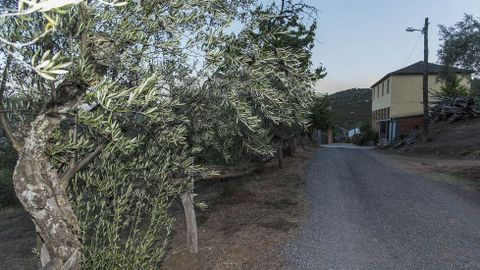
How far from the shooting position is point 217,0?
4.08m

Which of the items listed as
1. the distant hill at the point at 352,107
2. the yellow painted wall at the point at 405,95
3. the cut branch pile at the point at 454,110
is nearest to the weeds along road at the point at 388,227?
the cut branch pile at the point at 454,110

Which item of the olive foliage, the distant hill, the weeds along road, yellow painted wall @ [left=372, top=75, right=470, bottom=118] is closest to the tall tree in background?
the weeds along road

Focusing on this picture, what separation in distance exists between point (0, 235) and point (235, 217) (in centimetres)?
691

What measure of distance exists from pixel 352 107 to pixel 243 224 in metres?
92.9

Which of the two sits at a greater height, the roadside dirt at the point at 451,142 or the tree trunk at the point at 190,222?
the roadside dirt at the point at 451,142

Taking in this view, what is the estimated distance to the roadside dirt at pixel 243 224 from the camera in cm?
644

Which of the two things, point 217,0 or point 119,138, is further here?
point 217,0

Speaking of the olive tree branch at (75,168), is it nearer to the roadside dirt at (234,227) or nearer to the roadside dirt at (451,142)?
the roadside dirt at (234,227)

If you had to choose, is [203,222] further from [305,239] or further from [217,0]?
[217,0]

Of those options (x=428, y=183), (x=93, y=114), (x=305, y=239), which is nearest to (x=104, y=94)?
(x=93, y=114)

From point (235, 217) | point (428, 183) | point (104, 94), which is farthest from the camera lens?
point (428, 183)

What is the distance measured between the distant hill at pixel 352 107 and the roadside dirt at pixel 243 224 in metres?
71.3

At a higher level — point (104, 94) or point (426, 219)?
point (104, 94)

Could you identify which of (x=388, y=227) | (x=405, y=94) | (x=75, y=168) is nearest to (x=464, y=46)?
(x=388, y=227)
